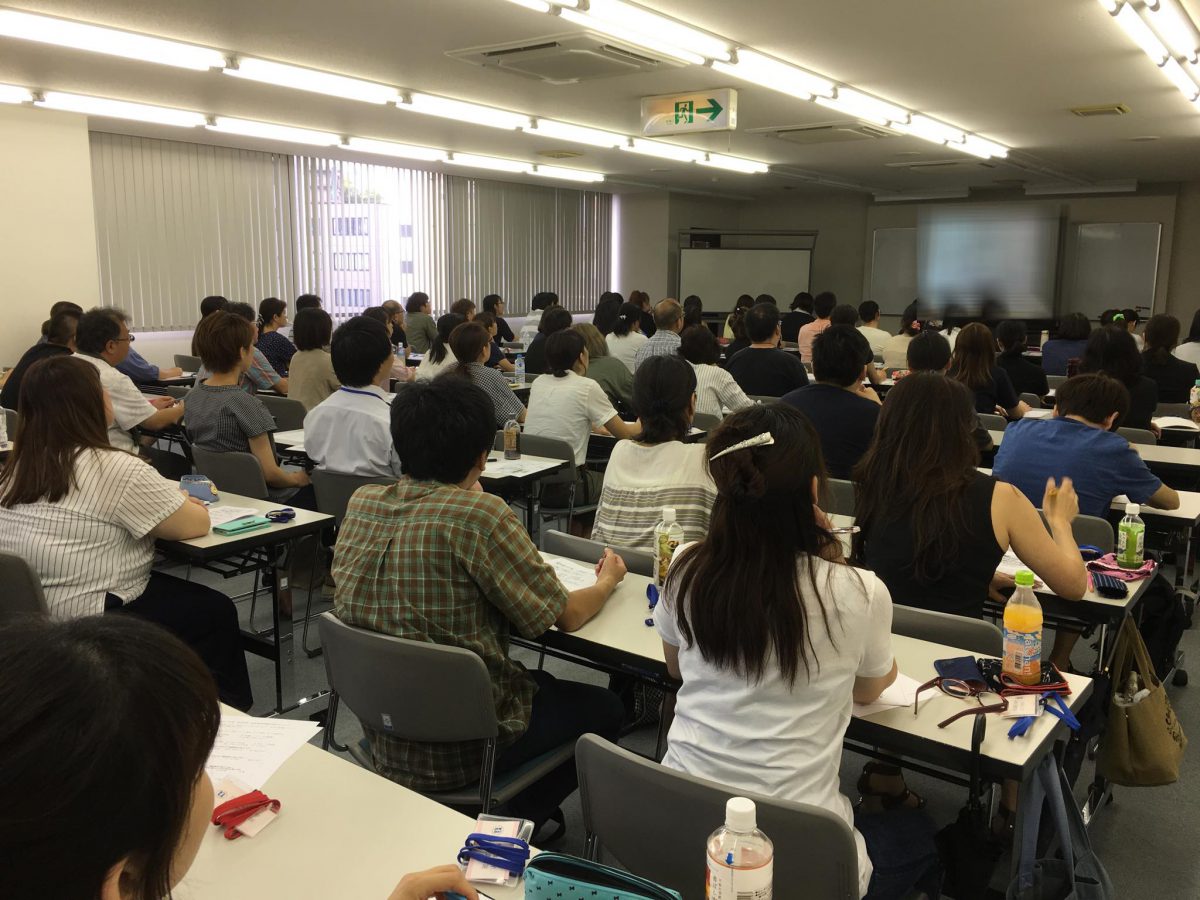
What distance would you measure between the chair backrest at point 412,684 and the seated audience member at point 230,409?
88.3 inches

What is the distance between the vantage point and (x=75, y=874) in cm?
72

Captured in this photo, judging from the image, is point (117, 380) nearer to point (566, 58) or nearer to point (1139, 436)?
point (566, 58)

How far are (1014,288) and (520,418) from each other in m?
10.6

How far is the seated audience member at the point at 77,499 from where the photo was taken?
2713 mm

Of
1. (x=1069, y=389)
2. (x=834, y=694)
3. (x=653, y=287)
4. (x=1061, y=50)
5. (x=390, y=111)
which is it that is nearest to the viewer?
(x=834, y=694)

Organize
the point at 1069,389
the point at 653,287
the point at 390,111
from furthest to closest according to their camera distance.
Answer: the point at 653,287 < the point at 390,111 < the point at 1069,389

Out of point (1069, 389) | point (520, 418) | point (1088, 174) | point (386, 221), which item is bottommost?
point (520, 418)

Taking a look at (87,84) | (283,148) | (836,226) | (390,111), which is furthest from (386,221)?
(836,226)

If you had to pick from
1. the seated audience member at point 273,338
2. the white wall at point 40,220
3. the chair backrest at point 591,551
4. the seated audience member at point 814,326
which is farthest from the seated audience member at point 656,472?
the white wall at point 40,220

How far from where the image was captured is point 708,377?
5.77 m

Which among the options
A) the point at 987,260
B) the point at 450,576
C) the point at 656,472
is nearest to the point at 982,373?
the point at 656,472

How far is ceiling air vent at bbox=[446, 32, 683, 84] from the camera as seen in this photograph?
5.09 meters

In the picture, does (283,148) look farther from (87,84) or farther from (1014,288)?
(1014,288)

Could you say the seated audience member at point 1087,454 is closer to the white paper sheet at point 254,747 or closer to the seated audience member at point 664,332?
the white paper sheet at point 254,747
